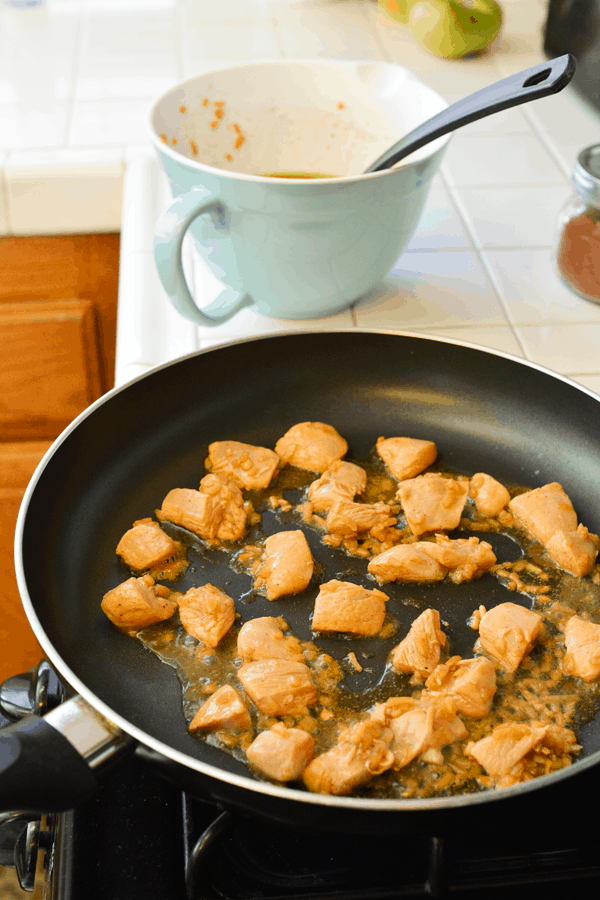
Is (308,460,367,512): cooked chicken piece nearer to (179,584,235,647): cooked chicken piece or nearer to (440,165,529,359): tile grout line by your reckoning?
(179,584,235,647): cooked chicken piece

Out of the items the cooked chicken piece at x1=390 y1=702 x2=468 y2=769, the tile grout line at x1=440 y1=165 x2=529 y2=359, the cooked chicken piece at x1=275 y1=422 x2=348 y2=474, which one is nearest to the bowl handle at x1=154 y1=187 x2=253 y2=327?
the cooked chicken piece at x1=275 y1=422 x2=348 y2=474

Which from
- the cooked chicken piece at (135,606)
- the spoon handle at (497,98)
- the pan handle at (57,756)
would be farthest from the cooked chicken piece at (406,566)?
the spoon handle at (497,98)

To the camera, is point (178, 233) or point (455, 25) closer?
point (178, 233)

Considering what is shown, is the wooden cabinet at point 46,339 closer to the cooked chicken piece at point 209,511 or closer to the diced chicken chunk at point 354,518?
the cooked chicken piece at point 209,511

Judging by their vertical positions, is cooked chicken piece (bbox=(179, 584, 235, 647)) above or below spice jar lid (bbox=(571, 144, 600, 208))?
below

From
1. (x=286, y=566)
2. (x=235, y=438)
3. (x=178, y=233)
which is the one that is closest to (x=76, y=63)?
(x=178, y=233)

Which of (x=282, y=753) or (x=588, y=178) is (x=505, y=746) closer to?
(x=282, y=753)
